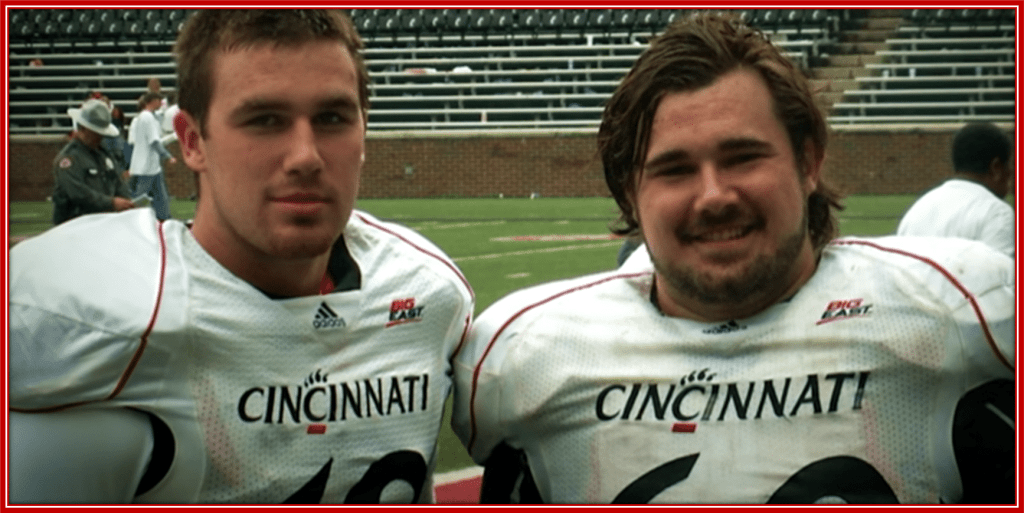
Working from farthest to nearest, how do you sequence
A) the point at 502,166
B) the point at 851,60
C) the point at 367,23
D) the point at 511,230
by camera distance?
the point at 367,23
the point at 851,60
the point at 502,166
the point at 511,230

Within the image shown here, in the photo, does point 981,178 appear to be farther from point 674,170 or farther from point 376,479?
point 376,479

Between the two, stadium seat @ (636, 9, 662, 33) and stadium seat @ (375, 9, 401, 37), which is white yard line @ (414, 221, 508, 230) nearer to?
stadium seat @ (636, 9, 662, 33)

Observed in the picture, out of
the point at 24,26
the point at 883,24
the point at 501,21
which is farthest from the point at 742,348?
the point at 883,24

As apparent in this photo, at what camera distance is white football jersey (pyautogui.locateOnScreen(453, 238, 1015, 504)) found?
2.46m

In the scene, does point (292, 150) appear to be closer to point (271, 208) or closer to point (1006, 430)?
point (271, 208)

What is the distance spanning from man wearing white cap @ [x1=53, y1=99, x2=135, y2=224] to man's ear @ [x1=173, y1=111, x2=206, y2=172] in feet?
23.0

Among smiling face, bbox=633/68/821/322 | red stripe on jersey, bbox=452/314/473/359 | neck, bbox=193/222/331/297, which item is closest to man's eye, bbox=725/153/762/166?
smiling face, bbox=633/68/821/322

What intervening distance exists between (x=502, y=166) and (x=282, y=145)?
20.5 m

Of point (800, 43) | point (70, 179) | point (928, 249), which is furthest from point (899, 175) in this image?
point (928, 249)

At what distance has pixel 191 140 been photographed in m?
2.59

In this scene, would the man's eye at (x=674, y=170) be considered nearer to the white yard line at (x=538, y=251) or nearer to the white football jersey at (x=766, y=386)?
the white football jersey at (x=766, y=386)

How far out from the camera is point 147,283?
238 cm

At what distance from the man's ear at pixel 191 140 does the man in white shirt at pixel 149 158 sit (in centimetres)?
1172

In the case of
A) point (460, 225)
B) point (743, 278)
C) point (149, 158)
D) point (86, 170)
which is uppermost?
point (743, 278)
